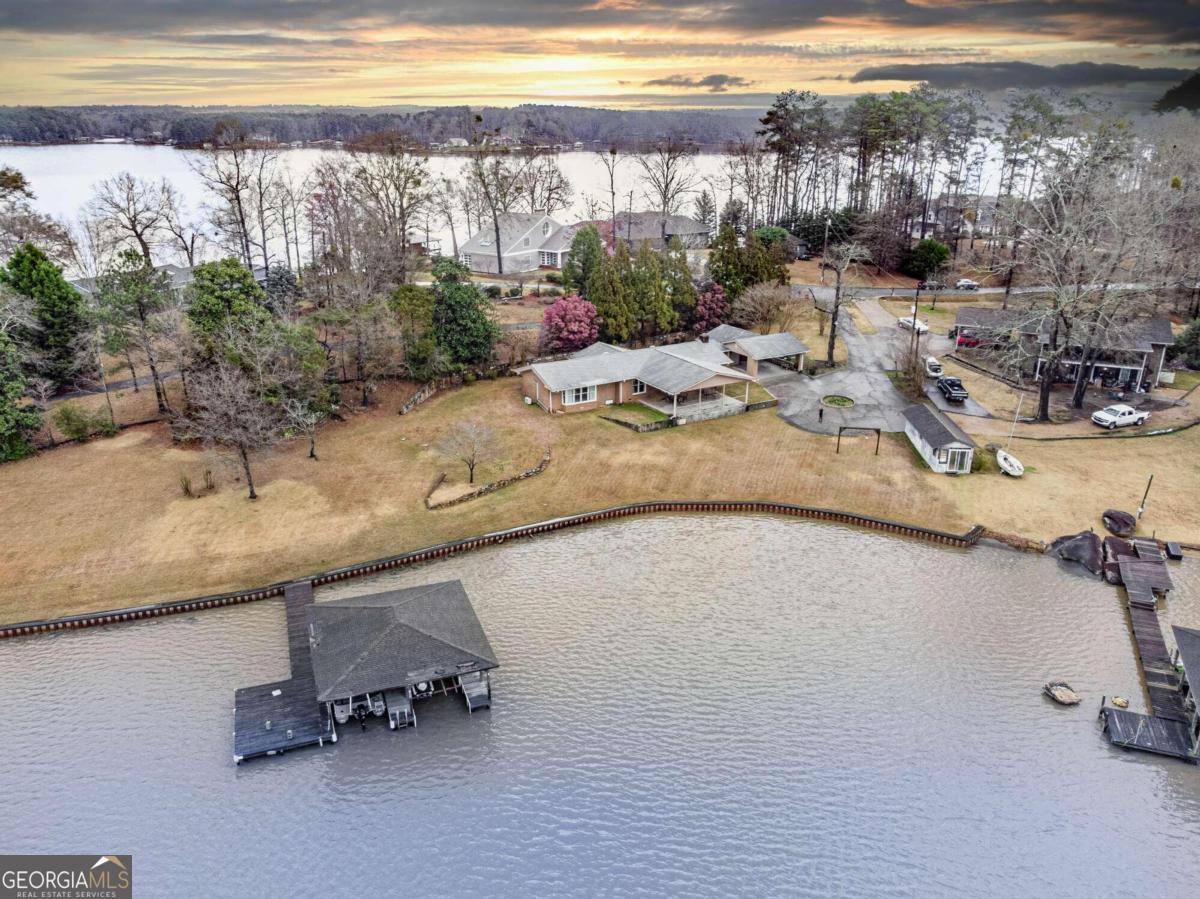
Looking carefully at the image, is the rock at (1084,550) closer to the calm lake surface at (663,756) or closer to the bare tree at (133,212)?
the calm lake surface at (663,756)

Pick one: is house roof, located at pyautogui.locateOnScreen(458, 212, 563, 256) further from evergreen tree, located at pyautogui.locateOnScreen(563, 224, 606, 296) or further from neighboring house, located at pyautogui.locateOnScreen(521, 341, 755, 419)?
neighboring house, located at pyautogui.locateOnScreen(521, 341, 755, 419)

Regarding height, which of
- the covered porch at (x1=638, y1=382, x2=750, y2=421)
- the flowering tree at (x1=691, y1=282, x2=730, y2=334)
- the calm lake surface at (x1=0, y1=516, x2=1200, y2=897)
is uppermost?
the flowering tree at (x1=691, y1=282, x2=730, y2=334)

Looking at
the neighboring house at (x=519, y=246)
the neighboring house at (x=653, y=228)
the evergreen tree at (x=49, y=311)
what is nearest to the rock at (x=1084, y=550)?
the evergreen tree at (x=49, y=311)

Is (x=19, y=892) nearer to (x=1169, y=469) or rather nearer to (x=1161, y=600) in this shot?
(x=1161, y=600)

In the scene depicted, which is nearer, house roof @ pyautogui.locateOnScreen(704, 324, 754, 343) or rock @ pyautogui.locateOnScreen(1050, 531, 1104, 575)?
rock @ pyautogui.locateOnScreen(1050, 531, 1104, 575)

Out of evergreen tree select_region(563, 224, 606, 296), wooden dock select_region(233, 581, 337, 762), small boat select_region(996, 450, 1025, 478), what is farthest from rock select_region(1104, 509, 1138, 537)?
evergreen tree select_region(563, 224, 606, 296)

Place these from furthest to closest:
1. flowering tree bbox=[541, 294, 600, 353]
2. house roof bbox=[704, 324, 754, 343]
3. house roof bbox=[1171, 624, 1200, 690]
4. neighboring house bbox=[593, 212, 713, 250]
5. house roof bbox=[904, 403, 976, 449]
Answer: neighboring house bbox=[593, 212, 713, 250] → house roof bbox=[704, 324, 754, 343] → flowering tree bbox=[541, 294, 600, 353] → house roof bbox=[904, 403, 976, 449] → house roof bbox=[1171, 624, 1200, 690]

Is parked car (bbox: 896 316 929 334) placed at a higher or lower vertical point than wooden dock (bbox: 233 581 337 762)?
higher

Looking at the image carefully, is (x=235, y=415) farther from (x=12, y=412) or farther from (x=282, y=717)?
(x=282, y=717)
